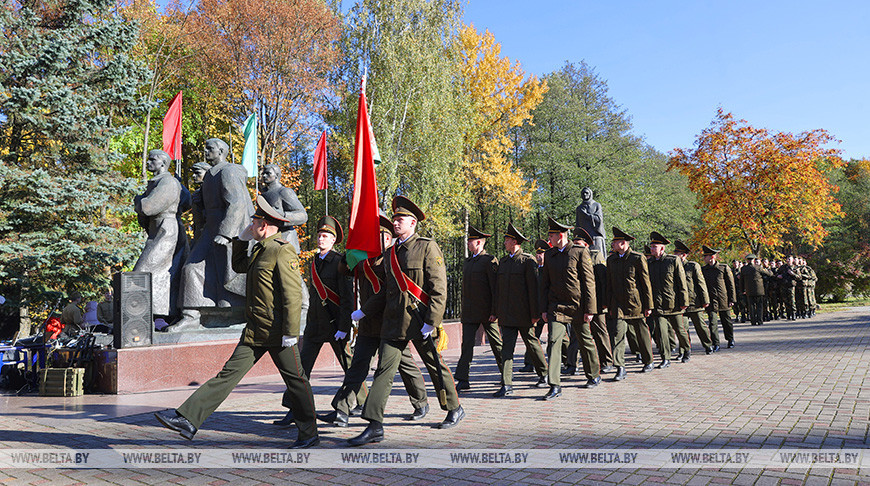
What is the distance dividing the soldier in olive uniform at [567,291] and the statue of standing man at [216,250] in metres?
4.53

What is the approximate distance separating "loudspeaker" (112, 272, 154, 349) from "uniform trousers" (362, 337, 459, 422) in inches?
181

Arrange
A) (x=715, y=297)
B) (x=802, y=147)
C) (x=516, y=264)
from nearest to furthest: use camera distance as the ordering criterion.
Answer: (x=516, y=264), (x=715, y=297), (x=802, y=147)

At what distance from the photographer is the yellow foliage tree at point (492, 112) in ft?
103

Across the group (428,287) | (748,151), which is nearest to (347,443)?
(428,287)

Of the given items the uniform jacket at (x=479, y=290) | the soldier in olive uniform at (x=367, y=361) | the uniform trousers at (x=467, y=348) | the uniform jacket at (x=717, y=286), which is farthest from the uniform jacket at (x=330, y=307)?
the uniform jacket at (x=717, y=286)

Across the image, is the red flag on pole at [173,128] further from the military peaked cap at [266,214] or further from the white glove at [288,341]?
the white glove at [288,341]

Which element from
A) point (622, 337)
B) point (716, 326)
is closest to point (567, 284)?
point (622, 337)

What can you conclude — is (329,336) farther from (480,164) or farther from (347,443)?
(480,164)

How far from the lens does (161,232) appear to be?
9.62 m

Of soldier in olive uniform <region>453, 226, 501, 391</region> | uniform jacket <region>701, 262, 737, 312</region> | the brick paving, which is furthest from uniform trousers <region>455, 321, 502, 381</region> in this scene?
uniform jacket <region>701, 262, 737, 312</region>

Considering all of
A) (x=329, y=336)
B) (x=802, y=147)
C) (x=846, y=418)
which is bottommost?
(x=846, y=418)

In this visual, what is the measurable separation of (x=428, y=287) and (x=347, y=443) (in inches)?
56.6

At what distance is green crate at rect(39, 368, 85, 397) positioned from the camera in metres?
8.00

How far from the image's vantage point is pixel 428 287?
5.46 meters
